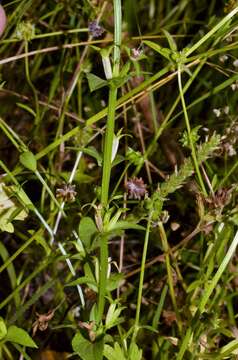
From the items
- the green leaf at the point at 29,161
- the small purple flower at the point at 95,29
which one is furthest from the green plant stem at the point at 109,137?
the small purple flower at the point at 95,29

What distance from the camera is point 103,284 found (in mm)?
604

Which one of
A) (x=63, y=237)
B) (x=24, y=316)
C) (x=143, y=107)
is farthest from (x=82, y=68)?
(x=24, y=316)

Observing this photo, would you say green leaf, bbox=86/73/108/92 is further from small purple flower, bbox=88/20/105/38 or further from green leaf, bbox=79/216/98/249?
small purple flower, bbox=88/20/105/38

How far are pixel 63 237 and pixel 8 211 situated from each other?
0.20m

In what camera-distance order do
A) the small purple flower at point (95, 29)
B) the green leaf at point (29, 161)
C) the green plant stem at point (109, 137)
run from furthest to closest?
the small purple flower at point (95, 29) < the green leaf at point (29, 161) < the green plant stem at point (109, 137)

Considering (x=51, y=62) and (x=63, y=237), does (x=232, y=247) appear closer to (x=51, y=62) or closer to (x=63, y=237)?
(x=63, y=237)

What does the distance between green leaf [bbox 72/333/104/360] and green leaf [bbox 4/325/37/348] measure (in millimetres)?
40

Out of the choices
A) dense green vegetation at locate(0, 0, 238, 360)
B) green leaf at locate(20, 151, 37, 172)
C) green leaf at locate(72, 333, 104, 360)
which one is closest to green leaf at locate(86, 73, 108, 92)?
dense green vegetation at locate(0, 0, 238, 360)

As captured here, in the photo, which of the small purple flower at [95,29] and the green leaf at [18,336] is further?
the small purple flower at [95,29]

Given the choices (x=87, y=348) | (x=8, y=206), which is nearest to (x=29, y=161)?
(x=8, y=206)

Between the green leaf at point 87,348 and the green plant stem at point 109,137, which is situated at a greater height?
the green plant stem at point 109,137

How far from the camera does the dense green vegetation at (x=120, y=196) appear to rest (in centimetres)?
65

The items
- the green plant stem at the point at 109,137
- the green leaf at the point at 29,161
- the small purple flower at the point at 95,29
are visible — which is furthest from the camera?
the small purple flower at the point at 95,29

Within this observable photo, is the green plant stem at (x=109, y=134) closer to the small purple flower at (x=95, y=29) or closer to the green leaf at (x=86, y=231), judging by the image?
the green leaf at (x=86, y=231)
